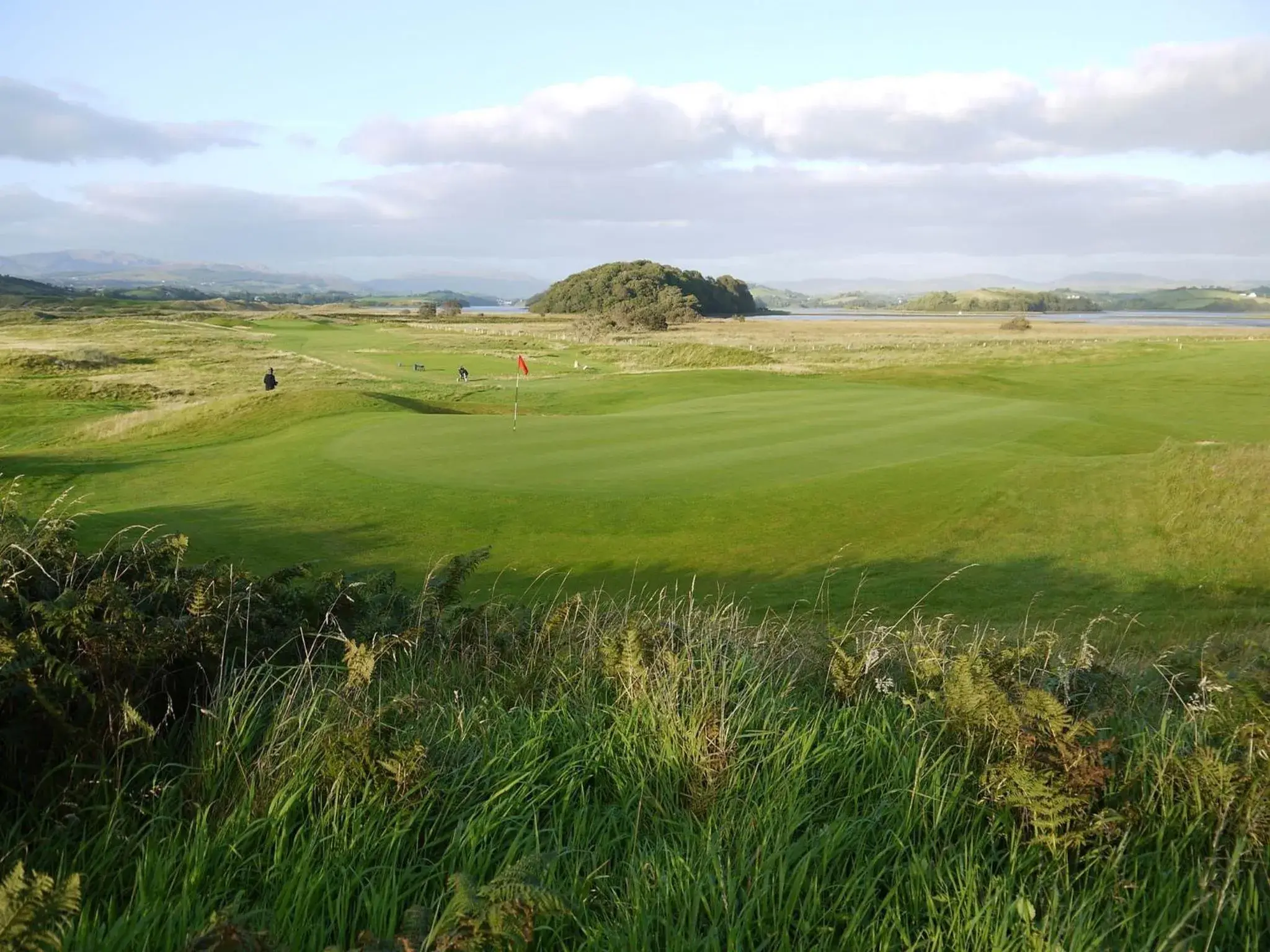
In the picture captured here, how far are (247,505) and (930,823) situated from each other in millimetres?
11229

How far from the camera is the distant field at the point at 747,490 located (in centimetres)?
1043

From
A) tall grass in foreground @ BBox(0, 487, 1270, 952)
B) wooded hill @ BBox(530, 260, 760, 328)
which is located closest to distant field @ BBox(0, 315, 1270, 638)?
tall grass in foreground @ BBox(0, 487, 1270, 952)

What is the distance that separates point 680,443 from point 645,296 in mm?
103637

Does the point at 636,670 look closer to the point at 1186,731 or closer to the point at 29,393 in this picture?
the point at 1186,731

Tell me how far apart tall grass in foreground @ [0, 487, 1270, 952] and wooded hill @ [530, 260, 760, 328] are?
96808 millimetres

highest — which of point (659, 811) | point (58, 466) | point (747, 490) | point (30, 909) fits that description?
point (30, 909)

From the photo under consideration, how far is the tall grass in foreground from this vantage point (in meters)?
2.62

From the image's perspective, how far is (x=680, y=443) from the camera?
17438mm

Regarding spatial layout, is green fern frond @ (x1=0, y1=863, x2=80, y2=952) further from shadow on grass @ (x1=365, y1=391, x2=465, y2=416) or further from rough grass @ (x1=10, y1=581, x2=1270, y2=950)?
shadow on grass @ (x1=365, y1=391, x2=465, y2=416)

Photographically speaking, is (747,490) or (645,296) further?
(645,296)

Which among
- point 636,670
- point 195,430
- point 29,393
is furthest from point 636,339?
point 636,670

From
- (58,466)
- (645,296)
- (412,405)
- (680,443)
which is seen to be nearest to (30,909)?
(680,443)

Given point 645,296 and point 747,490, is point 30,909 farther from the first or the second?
point 645,296

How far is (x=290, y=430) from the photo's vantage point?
802 inches
